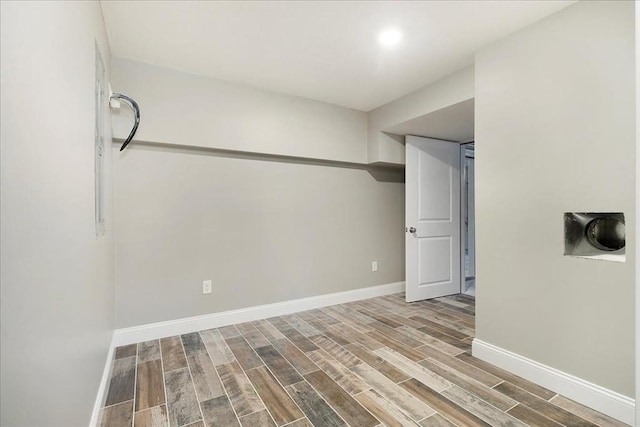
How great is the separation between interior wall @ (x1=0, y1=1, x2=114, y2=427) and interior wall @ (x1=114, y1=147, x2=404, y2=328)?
118 cm

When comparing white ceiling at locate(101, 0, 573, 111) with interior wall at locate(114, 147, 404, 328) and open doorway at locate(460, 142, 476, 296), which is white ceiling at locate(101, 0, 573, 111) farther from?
open doorway at locate(460, 142, 476, 296)

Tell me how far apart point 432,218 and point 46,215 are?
11.8ft

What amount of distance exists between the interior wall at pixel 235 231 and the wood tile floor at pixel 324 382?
0.41 metres

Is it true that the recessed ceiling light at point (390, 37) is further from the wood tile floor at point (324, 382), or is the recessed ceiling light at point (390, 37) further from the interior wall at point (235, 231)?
the wood tile floor at point (324, 382)

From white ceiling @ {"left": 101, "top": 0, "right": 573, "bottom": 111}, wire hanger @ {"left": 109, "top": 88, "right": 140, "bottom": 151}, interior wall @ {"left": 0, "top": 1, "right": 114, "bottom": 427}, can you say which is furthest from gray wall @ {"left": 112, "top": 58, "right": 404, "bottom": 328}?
interior wall @ {"left": 0, "top": 1, "right": 114, "bottom": 427}

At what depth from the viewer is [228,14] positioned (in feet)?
6.22

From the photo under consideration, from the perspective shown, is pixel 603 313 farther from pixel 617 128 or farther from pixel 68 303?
pixel 68 303

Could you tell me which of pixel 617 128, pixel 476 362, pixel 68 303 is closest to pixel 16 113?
A: pixel 68 303

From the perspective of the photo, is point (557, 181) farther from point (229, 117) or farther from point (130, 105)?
point (130, 105)

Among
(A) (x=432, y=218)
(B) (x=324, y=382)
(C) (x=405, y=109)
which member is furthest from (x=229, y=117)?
(A) (x=432, y=218)

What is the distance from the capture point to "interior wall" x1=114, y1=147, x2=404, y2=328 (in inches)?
101

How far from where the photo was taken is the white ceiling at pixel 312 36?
6.03ft

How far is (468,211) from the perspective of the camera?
446 cm

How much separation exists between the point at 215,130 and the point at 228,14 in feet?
3.53
